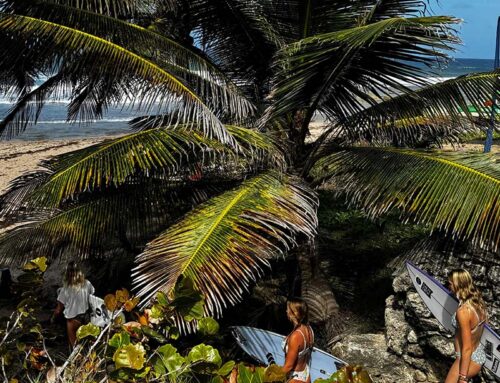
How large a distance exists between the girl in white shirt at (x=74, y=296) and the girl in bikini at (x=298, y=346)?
208 cm

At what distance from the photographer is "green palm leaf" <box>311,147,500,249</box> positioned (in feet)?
13.3

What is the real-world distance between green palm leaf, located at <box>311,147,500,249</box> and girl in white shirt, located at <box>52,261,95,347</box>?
2.48m

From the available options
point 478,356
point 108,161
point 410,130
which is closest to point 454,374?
point 478,356

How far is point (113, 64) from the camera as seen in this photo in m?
4.78

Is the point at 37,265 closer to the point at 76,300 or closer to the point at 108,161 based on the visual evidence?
the point at 108,161

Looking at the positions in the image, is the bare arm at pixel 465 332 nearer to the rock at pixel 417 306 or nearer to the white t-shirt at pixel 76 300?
the rock at pixel 417 306

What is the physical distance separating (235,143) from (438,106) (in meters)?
2.09

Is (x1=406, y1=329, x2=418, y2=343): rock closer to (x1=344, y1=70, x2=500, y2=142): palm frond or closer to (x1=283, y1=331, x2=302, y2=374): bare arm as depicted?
(x1=283, y1=331, x2=302, y2=374): bare arm

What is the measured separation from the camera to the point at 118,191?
5305 millimetres

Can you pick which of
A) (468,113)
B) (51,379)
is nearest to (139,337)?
(51,379)

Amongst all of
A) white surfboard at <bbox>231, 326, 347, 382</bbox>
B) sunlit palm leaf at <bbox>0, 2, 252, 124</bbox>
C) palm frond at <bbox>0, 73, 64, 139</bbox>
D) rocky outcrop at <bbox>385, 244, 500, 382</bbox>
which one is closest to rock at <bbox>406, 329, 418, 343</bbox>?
rocky outcrop at <bbox>385, 244, 500, 382</bbox>

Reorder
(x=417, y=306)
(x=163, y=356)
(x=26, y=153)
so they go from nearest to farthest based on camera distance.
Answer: (x=163, y=356) → (x=417, y=306) → (x=26, y=153)

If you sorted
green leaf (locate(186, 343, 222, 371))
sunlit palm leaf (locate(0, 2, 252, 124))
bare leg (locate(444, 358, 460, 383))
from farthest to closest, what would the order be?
sunlit palm leaf (locate(0, 2, 252, 124))
bare leg (locate(444, 358, 460, 383))
green leaf (locate(186, 343, 222, 371))

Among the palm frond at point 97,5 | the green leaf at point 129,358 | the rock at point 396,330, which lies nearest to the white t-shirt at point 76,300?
the palm frond at point 97,5
